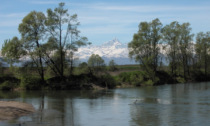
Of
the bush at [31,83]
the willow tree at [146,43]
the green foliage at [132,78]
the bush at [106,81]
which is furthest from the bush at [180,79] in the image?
the bush at [31,83]

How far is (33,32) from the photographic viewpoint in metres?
59.0

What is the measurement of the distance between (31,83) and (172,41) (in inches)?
1910

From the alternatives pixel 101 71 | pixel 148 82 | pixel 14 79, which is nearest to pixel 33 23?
pixel 14 79

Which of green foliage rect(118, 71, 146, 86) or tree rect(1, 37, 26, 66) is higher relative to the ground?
tree rect(1, 37, 26, 66)

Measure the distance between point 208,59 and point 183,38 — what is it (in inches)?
746

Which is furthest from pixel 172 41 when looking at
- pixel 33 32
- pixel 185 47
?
pixel 33 32

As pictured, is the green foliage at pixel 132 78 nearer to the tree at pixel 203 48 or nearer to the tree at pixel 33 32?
the tree at pixel 33 32

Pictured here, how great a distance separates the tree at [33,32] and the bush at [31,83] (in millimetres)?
2336

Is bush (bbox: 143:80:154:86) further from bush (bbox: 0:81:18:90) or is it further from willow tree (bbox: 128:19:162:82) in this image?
bush (bbox: 0:81:18:90)

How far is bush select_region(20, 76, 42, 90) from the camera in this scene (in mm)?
58781

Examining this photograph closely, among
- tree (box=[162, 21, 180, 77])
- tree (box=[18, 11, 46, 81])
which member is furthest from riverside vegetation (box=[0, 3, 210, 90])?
tree (box=[162, 21, 180, 77])

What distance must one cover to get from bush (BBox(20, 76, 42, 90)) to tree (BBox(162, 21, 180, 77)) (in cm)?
4315

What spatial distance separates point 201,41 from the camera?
10356 cm

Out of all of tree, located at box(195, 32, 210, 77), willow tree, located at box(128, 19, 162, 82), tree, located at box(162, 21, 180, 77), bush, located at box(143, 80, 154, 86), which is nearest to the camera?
bush, located at box(143, 80, 154, 86)
